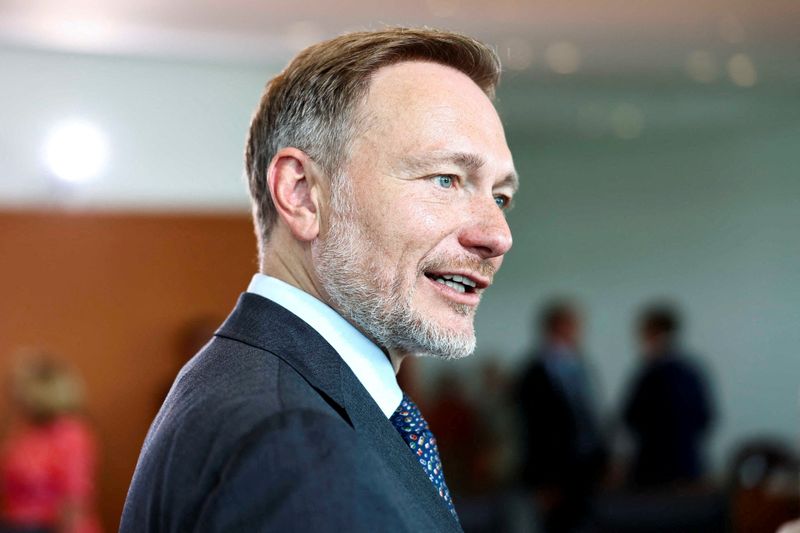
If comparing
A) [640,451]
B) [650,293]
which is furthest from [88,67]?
[650,293]

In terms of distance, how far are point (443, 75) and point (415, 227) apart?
0.69 ft

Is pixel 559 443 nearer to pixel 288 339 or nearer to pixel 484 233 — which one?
pixel 484 233

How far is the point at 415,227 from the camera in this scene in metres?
1.20

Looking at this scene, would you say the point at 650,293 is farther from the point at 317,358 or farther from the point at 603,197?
the point at 317,358

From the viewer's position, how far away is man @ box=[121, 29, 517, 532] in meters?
1.10

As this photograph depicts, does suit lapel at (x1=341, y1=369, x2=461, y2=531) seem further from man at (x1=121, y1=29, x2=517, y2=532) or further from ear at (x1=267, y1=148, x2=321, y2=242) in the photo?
ear at (x1=267, y1=148, x2=321, y2=242)

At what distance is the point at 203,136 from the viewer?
625 cm

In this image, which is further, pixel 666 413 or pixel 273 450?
pixel 666 413

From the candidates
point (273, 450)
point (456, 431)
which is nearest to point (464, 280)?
point (273, 450)

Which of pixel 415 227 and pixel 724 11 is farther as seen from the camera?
pixel 724 11

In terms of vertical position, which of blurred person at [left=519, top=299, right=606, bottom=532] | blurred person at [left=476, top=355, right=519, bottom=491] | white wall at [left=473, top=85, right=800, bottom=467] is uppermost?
white wall at [left=473, top=85, right=800, bottom=467]

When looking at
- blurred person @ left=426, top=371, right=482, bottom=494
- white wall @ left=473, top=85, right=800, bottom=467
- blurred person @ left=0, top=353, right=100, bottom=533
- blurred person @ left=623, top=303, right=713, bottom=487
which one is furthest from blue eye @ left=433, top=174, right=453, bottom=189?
Result: blurred person @ left=426, top=371, right=482, bottom=494

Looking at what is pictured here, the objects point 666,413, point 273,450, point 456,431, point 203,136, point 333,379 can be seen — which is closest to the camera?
point 273,450

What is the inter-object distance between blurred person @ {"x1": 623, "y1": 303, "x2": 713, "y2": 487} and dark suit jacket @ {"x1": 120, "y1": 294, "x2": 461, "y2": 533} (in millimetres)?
5063
